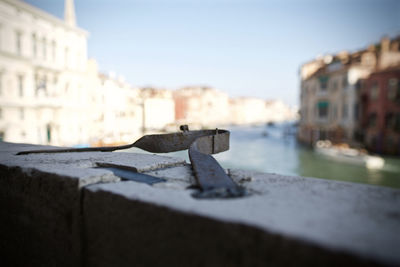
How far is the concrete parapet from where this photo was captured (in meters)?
0.85

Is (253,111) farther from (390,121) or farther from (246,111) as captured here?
(390,121)

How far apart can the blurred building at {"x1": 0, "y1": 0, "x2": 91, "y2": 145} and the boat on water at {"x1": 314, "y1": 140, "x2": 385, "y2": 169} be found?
1077 inches

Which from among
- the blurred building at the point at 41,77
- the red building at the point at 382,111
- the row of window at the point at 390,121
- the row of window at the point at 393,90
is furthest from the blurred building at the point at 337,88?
the blurred building at the point at 41,77

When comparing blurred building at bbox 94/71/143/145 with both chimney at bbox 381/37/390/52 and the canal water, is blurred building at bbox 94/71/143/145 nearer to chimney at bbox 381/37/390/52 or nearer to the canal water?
the canal water

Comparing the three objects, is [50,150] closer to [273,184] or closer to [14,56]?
[273,184]

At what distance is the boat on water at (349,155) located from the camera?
25797 mm

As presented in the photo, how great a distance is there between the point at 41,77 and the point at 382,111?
108 ft

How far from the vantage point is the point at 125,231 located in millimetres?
1206

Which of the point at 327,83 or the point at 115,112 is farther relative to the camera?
the point at 115,112

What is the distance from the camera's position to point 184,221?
1.03 meters

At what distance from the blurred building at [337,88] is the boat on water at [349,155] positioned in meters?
2.51

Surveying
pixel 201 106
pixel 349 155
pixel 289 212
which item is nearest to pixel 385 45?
pixel 349 155

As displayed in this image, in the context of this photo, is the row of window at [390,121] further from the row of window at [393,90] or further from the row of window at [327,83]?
the row of window at [327,83]

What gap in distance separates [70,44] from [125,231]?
30558 millimetres
